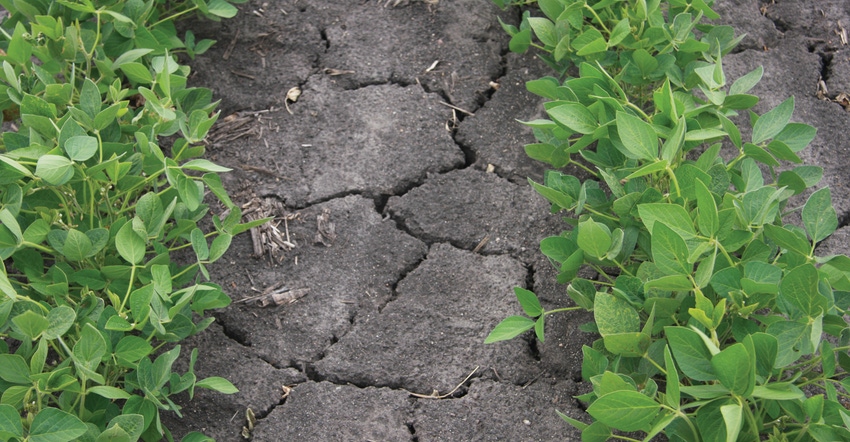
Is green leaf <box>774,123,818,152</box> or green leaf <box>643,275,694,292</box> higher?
green leaf <box>774,123,818,152</box>

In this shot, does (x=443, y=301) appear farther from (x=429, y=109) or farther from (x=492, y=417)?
(x=429, y=109)

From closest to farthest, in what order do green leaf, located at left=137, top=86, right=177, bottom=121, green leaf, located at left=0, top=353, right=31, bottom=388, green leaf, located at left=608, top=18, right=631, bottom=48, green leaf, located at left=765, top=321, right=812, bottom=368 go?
green leaf, located at left=765, top=321, right=812, bottom=368 < green leaf, located at left=0, top=353, right=31, bottom=388 < green leaf, located at left=137, top=86, right=177, bottom=121 < green leaf, located at left=608, top=18, right=631, bottom=48

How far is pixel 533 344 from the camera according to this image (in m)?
2.13

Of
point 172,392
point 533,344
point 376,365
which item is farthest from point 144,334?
point 533,344

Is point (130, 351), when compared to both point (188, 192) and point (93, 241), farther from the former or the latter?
point (188, 192)

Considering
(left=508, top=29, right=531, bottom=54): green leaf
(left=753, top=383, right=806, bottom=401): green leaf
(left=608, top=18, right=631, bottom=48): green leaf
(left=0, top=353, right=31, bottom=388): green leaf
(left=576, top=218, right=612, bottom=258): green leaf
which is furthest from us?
(left=508, top=29, right=531, bottom=54): green leaf

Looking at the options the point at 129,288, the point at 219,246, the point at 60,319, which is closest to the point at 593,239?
the point at 219,246

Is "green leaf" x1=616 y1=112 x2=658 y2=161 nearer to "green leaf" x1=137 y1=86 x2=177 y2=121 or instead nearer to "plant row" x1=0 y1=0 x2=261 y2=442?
"plant row" x1=0 y1=0 x2=261 y2=442

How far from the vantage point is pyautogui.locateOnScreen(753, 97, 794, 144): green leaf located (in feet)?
6.17

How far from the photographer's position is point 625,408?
1430mm

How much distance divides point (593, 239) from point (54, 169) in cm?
123

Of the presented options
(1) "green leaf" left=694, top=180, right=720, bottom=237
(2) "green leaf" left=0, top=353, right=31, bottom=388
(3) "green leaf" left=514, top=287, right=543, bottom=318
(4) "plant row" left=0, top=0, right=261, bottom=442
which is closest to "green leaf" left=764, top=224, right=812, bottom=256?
(1) "green leaf" left=694, top=180, right=720, bottom=237

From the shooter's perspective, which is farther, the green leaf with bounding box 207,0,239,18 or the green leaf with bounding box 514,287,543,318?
the green leaf with bounding box 207,0,239,18

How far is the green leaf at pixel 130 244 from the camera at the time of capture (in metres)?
1.80
